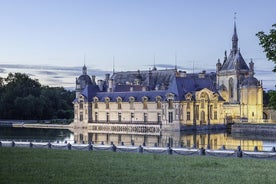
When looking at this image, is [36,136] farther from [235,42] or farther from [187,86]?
[235,42]

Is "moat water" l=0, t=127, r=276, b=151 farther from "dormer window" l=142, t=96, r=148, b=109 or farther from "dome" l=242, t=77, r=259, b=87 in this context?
"dome" l=242, t=77, r=259, b=87

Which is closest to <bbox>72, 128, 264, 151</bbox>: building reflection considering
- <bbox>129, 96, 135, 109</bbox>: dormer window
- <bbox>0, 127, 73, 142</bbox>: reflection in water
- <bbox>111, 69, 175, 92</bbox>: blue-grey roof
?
<bbox>0, 127, 73, 142</bbox>: reflection in water

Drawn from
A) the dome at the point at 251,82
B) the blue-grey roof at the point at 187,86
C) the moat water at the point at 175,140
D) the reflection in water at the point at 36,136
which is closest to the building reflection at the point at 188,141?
the moat water at the point at 175,140

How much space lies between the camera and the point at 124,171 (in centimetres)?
2053

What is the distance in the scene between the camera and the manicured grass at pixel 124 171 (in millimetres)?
18219

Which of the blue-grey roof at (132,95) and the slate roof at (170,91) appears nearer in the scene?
the slate roof at (170,91)

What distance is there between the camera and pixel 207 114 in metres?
85.4

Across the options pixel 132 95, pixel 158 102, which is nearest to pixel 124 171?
pixel 158 102

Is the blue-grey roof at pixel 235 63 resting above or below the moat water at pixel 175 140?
above

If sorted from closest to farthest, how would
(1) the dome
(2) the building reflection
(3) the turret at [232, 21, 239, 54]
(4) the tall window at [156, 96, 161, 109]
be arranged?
(2) the building reflection < (4) the tall window at [156, 96, 161, 109] < (1) the dome < (3) the turret at [232, 21, 239, 54]

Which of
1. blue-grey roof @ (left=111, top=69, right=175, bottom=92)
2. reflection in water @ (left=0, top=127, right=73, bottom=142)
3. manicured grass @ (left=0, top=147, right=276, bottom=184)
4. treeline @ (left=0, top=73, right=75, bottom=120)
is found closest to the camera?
manicured grass @ (left=0, top=147, right=276, bottom=184)

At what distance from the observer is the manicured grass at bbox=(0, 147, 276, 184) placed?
1822cm

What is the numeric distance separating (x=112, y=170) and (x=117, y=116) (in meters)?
70.0

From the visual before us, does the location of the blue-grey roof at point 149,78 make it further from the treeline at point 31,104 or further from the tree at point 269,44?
the tree at point 269,44
